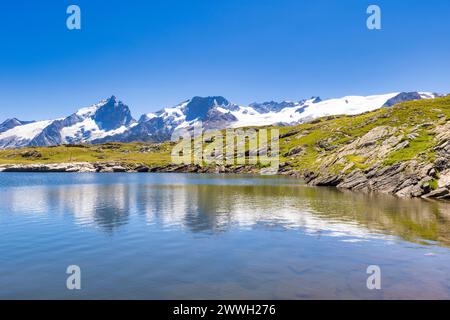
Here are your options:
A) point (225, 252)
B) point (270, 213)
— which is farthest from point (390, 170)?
point (225, 252)

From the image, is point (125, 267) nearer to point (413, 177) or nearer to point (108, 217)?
point (108, 217)

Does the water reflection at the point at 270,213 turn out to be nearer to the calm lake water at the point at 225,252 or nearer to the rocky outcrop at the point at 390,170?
the calm lake water at the point at 225,252

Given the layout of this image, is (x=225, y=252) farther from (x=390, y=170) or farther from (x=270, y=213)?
(x=390, y=170)

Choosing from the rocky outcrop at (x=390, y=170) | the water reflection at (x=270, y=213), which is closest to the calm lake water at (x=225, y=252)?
the water reflection at (x=270, y=213)

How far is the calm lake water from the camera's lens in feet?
97.6

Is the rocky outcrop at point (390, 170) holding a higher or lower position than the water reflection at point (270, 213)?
higher

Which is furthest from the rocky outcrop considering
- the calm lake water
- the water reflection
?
the calm lake water

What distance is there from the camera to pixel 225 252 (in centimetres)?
4244

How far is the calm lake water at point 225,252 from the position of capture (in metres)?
29.8

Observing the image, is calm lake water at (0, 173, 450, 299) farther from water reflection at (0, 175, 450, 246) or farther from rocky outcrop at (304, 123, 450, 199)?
rocky outcrop at (304, 123, 450, 199)


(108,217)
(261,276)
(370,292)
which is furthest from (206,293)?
(108,217)

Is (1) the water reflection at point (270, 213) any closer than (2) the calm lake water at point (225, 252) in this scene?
No

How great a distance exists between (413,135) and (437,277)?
113881mm

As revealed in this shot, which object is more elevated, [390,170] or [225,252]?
[390,170]
